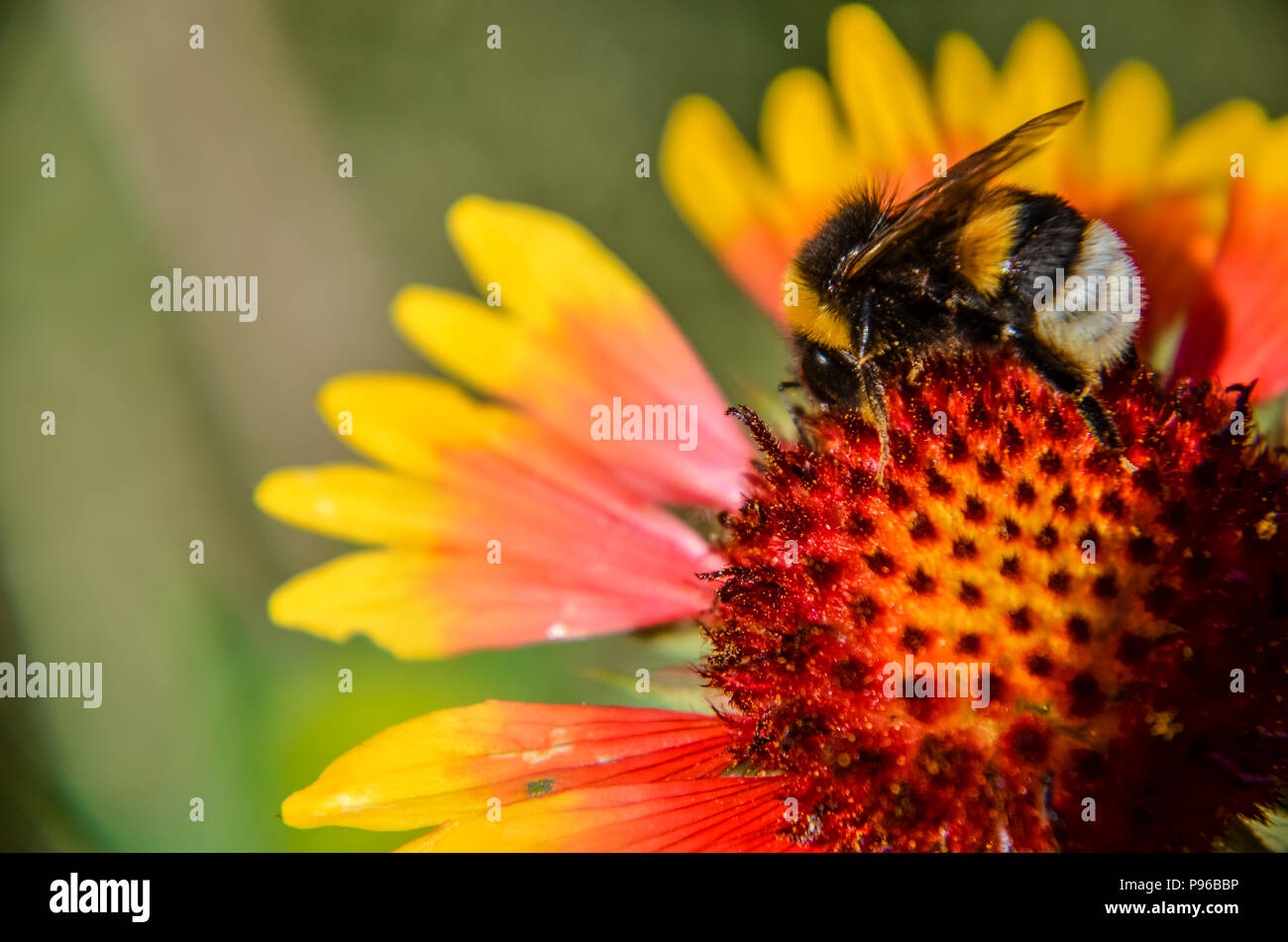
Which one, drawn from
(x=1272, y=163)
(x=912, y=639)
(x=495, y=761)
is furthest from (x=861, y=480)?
(x=1272, y=163)

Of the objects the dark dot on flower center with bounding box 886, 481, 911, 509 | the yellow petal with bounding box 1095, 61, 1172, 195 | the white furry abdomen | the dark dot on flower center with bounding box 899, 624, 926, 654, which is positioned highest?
the yellow petal with bounding box 1095, 61, 1172, 195

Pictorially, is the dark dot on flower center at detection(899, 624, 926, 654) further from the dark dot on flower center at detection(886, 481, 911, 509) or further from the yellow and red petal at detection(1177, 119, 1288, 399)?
the yellow and red petal at detection(1177, 119, 1288, 399)

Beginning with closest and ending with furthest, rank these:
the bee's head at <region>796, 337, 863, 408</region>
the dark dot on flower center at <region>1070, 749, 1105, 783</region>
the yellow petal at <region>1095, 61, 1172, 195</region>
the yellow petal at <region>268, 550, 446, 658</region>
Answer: the dark dot on flower center at <region>1070, 749, 1105, 783</region> → the bee's head at <region>796, 337, 863, 408</region> → the yellow petal at <region>268, 550, 446, 658</region> → the yellow petal at <region>1095, 61, 1172, 195</region>

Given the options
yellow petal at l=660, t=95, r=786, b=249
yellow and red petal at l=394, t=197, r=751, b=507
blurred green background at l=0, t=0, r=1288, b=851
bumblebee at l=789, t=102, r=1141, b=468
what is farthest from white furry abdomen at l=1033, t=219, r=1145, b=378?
blurred green background at l=0, t=0, r=1288, b=851

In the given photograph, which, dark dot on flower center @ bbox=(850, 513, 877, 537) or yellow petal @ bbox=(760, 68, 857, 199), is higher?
yellow petal @ bbox=(760, 68, 857, 199)

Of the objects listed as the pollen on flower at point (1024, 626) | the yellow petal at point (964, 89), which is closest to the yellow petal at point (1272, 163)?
the yellow petal at point (964, 89)

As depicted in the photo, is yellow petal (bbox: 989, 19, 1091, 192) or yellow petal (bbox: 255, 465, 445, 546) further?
yellow petal (bbox: 989, 19, 1091, 192)

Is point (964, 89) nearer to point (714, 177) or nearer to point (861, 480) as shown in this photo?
point (714, 177)

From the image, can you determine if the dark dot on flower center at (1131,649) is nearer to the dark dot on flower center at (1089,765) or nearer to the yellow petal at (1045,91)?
the dark dot on flower center at (1089,765)
